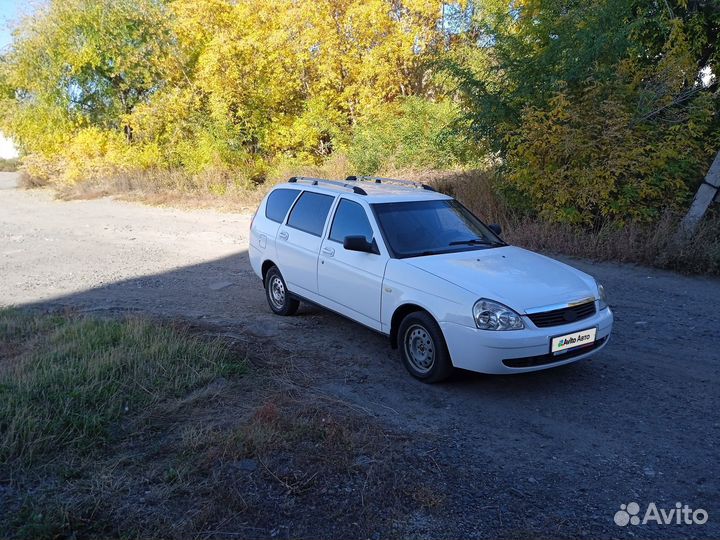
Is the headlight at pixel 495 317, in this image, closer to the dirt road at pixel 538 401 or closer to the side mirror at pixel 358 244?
the dirt road at pixel 538 401

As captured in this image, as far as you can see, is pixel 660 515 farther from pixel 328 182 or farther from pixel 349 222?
pixel 328 182

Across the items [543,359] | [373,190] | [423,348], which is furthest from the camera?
[373,190]

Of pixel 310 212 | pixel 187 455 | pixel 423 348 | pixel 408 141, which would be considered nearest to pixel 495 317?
pixel 423 348

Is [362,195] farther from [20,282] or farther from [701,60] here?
[701,60]

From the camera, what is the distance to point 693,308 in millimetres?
7891

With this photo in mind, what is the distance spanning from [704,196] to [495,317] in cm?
740

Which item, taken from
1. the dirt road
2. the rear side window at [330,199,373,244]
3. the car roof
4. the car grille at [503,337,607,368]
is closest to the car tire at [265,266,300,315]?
the dirt road

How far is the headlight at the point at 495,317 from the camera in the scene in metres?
4.96

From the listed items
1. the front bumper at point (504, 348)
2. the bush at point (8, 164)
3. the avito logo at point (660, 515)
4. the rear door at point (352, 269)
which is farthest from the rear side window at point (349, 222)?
the bush at point (8, 164)

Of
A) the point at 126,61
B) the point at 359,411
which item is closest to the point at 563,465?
the point at 359,411

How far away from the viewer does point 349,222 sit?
21.6 feet

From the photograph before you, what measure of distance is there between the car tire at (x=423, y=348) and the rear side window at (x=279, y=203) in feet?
8.95

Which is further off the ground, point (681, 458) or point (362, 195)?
point (362, 195)

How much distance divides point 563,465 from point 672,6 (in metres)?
10.6
